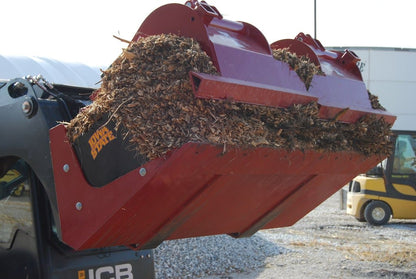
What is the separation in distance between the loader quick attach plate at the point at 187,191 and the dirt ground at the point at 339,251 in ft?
12.6

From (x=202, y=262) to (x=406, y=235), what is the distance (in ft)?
17.4

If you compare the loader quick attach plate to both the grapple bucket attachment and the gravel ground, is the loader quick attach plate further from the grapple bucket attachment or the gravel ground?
the gravel ground

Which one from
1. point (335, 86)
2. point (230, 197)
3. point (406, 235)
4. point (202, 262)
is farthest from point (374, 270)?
point (230, 197)

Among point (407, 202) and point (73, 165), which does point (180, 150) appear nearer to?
point (73, 165)

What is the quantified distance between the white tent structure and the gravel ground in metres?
3.97

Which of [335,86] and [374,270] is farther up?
[335,86]

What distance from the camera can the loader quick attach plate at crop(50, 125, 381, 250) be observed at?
2.52 m

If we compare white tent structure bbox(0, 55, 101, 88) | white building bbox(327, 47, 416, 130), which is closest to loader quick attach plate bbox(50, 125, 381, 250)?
white tent structure bbox(0, 55, 101, 88)

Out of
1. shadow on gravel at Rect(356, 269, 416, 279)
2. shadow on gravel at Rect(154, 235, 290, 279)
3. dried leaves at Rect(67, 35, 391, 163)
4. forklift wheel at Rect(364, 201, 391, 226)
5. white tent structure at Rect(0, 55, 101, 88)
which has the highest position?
white tent structure at Rect(0, 55, 101, 88)

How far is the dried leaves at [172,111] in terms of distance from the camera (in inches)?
98.3

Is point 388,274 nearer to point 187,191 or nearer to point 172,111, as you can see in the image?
point 187,191

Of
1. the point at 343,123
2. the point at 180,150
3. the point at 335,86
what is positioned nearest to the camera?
the point at 180,150

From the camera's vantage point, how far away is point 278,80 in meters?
3.03

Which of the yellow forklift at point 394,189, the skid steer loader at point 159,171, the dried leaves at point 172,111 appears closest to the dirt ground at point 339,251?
the yellow forklift at point 394,189
